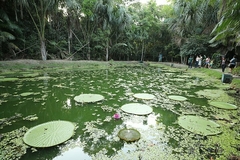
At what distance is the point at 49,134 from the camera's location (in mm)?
1769

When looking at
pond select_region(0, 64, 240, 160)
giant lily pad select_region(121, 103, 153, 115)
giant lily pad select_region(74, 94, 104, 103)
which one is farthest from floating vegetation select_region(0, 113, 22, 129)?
giant lily pad select_region(121, 103, 153, 115)

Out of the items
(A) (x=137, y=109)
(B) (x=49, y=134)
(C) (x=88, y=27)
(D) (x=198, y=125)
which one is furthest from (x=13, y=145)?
(C) (x=88, y=27)

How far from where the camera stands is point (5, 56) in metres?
8.59

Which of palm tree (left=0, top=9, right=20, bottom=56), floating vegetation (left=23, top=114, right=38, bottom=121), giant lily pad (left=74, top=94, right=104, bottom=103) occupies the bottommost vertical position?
floating vegetation (left=23, top=114, right=38, bottom=121)

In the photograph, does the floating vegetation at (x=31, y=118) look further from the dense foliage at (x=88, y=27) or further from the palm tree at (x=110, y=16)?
the palm tree at (x=110, y=16)

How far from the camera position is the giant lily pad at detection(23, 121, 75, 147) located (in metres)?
1.62

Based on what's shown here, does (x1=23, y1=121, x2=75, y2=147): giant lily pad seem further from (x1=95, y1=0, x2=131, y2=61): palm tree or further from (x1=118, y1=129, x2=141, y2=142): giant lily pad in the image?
(x1=95, y1=0, x2=131, y2=61): palm tree

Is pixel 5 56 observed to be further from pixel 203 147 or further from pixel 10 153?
pixel 203 147

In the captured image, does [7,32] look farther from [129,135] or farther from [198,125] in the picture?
[198,125]

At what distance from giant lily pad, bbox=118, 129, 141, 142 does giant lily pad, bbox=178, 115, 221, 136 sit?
2.73 ft

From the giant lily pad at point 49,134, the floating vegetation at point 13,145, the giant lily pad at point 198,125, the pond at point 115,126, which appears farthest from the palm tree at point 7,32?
the giant lily pad at point 198,125

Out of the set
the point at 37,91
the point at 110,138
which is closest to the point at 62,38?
the point at 37,91

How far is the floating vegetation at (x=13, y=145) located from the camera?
144 cm

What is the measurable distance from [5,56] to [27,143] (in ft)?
32.2
